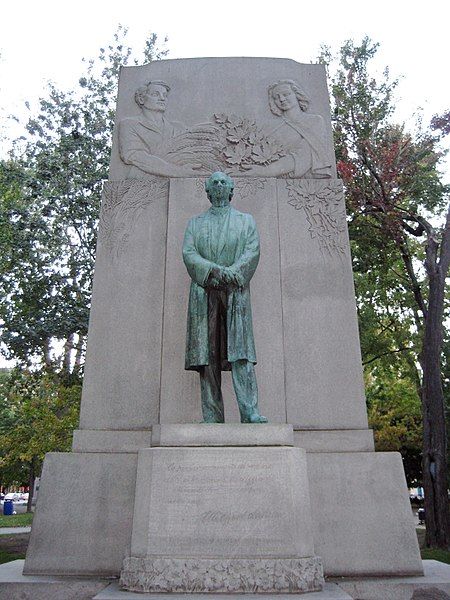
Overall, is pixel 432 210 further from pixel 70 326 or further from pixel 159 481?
pixel 159 481

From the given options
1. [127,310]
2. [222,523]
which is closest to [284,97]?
[127,310]

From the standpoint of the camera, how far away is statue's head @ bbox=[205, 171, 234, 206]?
6.61m

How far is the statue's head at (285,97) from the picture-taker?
9.01 meters

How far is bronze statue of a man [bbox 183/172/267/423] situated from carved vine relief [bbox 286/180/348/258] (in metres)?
1.81

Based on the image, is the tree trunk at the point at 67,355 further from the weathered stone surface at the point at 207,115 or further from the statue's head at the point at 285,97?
the statue's head at the point at 285,97

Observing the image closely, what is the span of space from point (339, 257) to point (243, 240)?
2042mm

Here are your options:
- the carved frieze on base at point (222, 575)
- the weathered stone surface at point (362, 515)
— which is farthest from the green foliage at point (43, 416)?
the carved frieze on base at point (222, 575)

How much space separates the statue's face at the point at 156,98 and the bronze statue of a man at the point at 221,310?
9.99 feet

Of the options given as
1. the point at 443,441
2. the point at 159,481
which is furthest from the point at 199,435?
the point at 443,441

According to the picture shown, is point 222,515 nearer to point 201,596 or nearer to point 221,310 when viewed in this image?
point 201,596

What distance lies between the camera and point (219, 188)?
6.62 meters

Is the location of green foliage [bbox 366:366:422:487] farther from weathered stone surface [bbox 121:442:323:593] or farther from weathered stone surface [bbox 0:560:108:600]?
weathered stone surface [bbox 0:560:108:600]

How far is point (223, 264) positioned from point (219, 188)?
907mm

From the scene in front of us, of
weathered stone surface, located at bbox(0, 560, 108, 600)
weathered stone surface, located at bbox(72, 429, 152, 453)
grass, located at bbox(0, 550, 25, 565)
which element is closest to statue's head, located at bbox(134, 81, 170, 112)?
weathered stone surface, located at bbox(72, 429, 152, 453)
